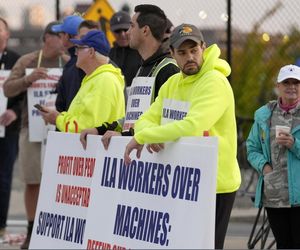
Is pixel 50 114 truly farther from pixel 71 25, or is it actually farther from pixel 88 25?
pixel 71 25

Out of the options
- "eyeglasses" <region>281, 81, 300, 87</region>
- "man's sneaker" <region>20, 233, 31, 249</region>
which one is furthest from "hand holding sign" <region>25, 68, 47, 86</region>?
"eyeglasses" <region>281, 81, 300, 87</region>

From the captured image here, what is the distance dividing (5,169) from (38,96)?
126 cm

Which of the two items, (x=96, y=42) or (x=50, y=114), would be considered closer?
(x=96, y=42)

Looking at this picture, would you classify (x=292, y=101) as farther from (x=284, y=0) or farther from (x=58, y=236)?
(x=284, y=0)

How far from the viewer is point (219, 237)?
8414 millimetres

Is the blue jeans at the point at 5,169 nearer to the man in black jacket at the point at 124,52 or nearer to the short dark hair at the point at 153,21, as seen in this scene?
the man in black jacket at the point at 124,52

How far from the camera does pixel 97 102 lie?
32.4 ft

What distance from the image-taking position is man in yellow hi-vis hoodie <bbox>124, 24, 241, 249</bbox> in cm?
797

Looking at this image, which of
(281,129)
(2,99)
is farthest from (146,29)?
(2,99)

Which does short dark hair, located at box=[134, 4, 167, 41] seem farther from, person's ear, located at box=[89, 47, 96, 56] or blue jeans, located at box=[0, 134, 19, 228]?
blue jeans, located at box=[0, 134, 19, 228]

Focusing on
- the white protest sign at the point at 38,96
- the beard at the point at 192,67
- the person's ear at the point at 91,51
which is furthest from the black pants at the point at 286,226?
the white protest sign at the point at 38,96

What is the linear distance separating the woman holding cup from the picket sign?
1.23 meters

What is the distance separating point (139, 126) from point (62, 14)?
7724 millimetres

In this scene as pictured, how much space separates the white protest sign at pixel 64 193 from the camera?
9.40 meters
